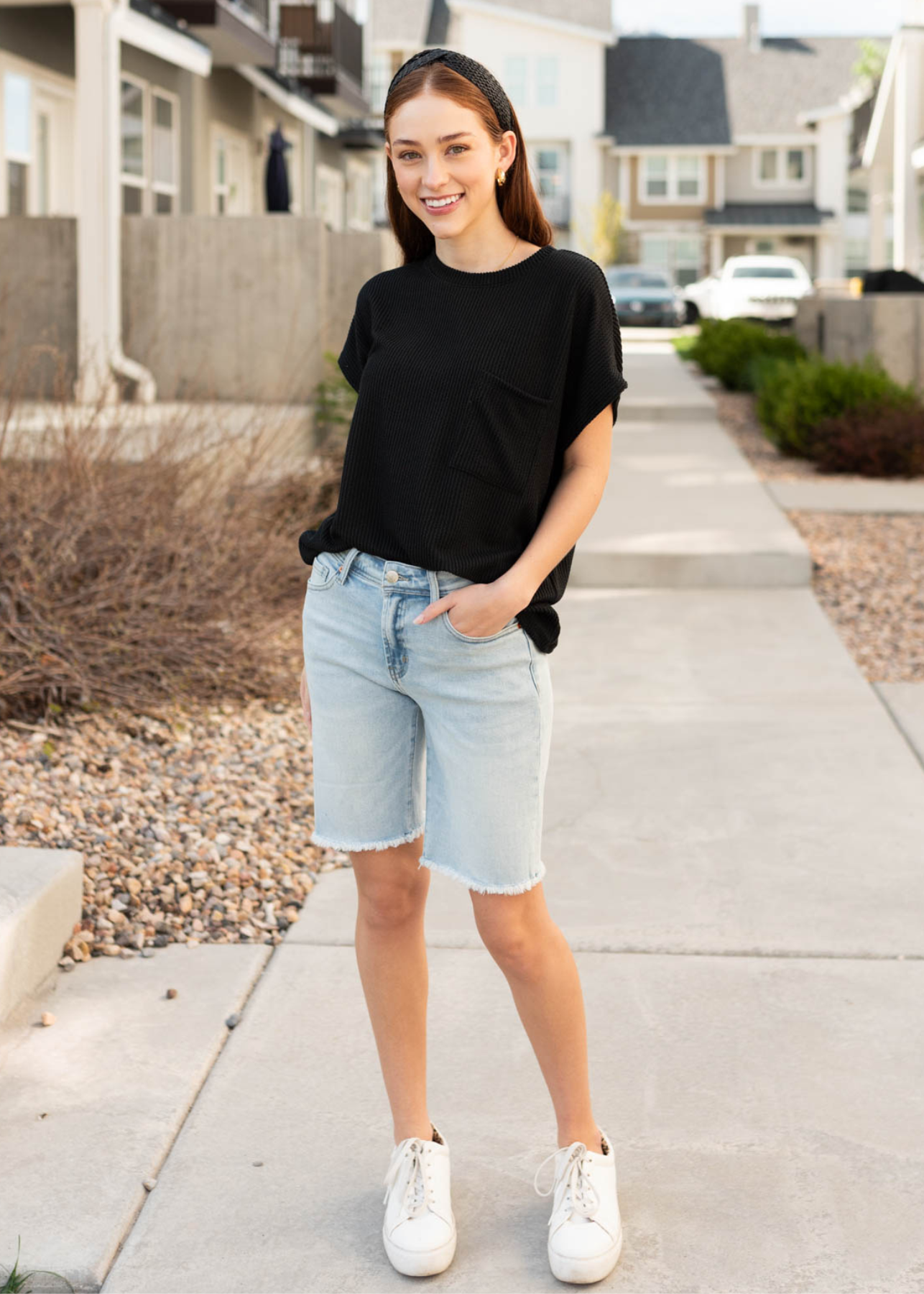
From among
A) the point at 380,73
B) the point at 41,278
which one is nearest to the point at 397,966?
the point at 41,278

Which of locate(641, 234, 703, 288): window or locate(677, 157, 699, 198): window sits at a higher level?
locate(677, 157, 699, 198): window

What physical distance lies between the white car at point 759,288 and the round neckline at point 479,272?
→ 3109cm

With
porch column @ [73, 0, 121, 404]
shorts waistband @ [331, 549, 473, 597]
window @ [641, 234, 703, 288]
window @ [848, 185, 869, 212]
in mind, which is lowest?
shorts waistband @ [331, 549, 473, 597]

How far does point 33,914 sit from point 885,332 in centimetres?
1144

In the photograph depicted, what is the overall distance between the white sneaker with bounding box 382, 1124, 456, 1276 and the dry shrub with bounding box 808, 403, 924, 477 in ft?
30.6

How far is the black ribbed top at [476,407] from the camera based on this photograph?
7.54ft

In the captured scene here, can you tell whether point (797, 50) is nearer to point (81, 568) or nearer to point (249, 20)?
point (249, 20)

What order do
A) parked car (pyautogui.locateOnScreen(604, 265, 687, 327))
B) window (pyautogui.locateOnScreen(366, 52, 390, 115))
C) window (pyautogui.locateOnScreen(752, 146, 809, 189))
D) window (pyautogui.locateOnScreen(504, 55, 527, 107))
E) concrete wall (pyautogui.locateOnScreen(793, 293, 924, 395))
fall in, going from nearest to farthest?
concrete wall (pyautogui.locateOnScreen(793, 293, 924, 395)) < parked car (pyautogui.locateOnScreen(604, 265, 687, 327)) < window (pyautogui.locateOnScreen(366, 52, 390, 115)) < window (pyautogui.locateOnScreen(504, 55, 527, 107)) < window (pyautogui.locateOnScreen(752, 146, 809, 189))

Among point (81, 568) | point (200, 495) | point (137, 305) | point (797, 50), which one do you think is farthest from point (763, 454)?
point (797, 50)

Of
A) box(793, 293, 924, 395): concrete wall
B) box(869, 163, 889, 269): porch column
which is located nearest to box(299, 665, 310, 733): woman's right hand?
box(793, 293, 924, 395): concrete wall

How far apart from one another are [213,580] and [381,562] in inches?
130

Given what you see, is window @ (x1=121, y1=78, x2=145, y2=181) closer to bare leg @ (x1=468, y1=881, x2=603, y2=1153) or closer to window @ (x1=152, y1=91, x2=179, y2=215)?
window @ (x1=152, y1=91, x2=179, y2=215)

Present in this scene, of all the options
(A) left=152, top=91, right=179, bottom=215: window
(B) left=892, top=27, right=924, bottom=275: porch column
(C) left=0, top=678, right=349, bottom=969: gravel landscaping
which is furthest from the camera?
(B) left=892, top=27, right=924, bottom=275: porch column

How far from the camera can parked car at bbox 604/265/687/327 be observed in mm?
34188
